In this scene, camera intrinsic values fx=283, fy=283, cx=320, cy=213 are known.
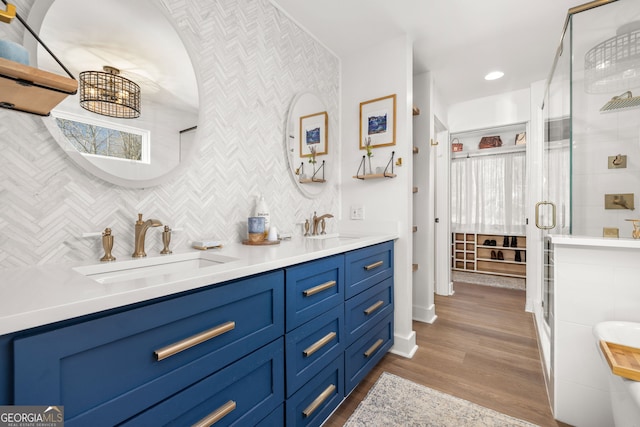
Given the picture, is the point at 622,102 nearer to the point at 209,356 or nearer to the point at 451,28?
the point at 451,28

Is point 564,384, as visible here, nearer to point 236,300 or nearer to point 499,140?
point 236,300

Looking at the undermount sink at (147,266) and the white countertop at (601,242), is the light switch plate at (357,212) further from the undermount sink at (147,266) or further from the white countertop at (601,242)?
the undermount sink at (147,266)

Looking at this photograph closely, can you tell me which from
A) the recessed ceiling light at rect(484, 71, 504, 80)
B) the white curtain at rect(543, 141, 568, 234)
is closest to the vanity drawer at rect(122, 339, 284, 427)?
the white curtain at rect(543, 141, 568, 234)

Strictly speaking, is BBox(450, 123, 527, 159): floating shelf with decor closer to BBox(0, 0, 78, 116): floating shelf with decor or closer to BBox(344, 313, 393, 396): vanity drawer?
BBox(344, 313, 393, 396): vanity drawer

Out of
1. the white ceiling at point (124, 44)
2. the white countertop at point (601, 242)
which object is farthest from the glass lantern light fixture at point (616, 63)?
the white ceiling at point (124, 44)

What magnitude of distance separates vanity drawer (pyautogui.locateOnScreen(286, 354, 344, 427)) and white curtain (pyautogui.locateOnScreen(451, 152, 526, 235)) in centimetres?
A: 410

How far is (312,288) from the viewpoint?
130 cm

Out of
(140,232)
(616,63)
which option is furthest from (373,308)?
(616,63)

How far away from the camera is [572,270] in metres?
1.48

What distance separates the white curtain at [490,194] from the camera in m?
4.38

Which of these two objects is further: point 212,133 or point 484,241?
point 484,241

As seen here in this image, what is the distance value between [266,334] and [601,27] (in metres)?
2.58

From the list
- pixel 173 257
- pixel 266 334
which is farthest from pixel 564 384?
pixel 173 257

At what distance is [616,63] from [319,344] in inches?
94.3
